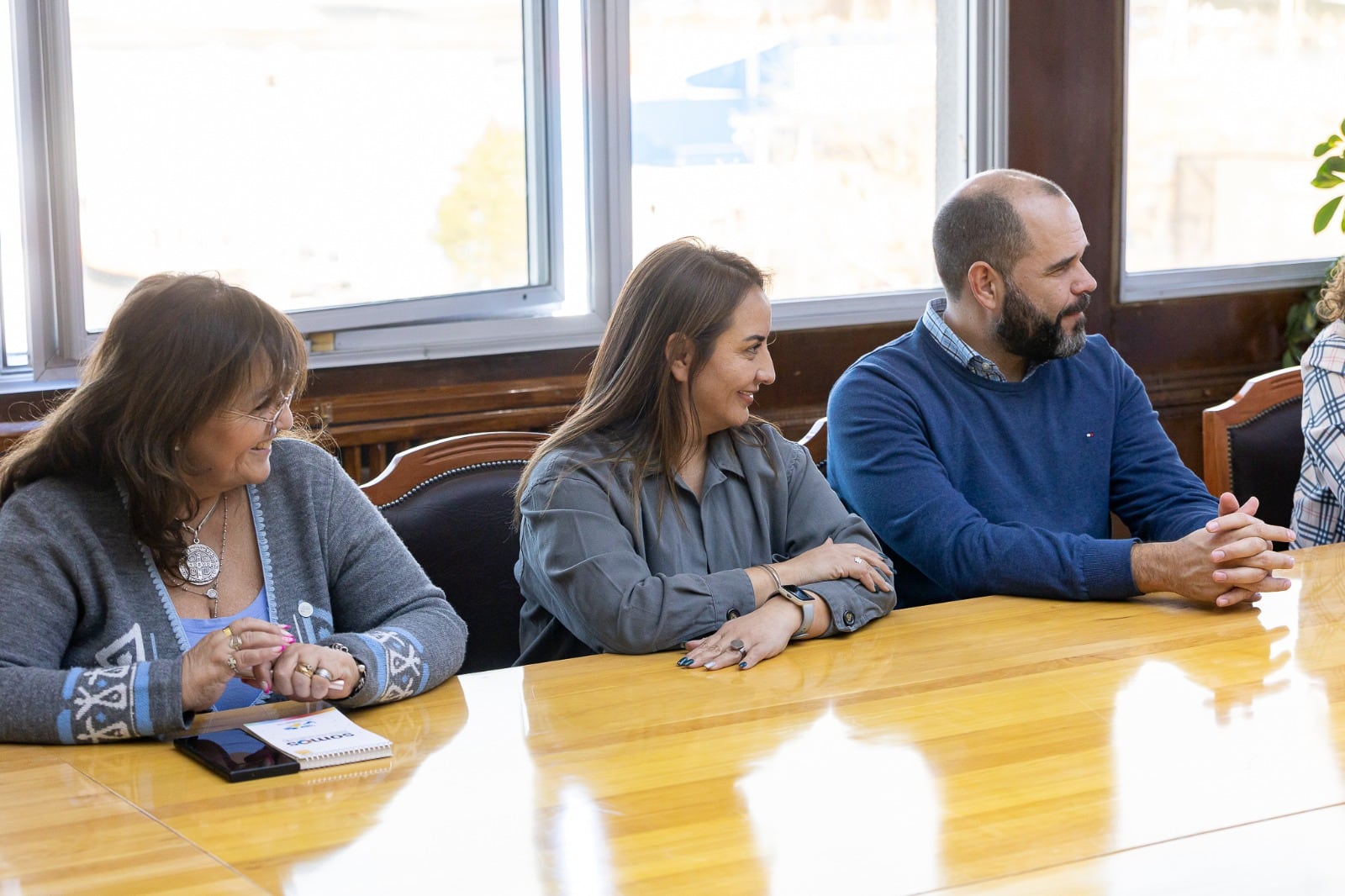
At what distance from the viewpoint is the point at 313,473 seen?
187 centimetres

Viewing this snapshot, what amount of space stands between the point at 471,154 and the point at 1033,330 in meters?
1.36

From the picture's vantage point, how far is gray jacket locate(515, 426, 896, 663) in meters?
1.86

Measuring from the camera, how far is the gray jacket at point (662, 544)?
1.86 meters

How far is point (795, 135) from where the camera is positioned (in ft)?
12.1

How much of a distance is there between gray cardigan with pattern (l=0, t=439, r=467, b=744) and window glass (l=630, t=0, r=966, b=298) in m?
1.73

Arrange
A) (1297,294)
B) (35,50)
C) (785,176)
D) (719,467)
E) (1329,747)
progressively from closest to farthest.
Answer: (1329,747)
(719,467)
(35,50)
(785,176)
(1297,294)

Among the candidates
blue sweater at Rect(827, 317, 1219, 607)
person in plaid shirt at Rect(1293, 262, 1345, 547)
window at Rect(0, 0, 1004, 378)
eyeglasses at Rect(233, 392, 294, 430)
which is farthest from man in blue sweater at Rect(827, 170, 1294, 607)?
window at Rect(0, 0, 1004, 378)

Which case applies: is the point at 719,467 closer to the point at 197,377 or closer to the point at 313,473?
the point at 313,473

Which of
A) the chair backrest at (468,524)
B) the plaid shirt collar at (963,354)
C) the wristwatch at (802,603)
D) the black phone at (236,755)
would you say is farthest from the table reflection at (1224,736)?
the chair backrest at (468,524)

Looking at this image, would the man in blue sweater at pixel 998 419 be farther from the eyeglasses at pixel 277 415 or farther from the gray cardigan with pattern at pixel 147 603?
the eyeglasses at pixel 277 415

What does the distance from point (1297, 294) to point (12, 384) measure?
3437mm

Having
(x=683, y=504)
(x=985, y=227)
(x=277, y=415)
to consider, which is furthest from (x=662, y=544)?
(x=985, y=227)

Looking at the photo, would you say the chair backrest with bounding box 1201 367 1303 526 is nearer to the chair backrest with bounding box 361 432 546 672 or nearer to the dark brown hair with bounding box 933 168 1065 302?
the dark brown hair with bounding box 933 168 1065 302

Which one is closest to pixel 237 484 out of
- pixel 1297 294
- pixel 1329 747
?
pixel 1329 747
